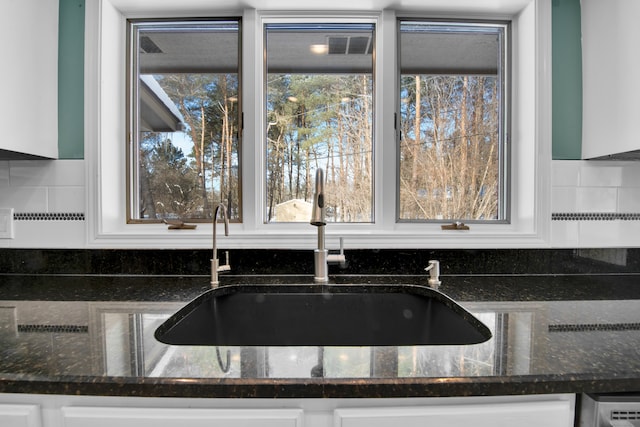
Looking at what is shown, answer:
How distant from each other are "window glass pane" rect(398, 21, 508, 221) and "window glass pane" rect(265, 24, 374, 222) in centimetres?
18

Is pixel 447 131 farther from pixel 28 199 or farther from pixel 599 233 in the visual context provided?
pixel 28 199

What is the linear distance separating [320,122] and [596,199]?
4.06ft

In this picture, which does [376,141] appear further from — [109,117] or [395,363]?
[109,117]

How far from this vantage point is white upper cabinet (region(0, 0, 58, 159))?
3.68ft

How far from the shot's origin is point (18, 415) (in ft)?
2.00

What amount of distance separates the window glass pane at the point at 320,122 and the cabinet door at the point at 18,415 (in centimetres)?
104

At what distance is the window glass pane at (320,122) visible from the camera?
5.09ft

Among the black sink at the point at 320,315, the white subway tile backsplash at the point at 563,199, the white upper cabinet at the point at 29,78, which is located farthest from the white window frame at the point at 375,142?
the black sink at the point at 320,315

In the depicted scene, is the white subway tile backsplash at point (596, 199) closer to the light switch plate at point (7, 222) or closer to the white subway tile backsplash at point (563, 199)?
the white subway tile backsplash at point (563, 199)

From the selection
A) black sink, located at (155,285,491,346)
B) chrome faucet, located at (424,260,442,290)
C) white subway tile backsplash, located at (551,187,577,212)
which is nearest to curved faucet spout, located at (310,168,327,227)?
black sink, located at (155,285,491,346)

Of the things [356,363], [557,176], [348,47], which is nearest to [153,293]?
[356,363]

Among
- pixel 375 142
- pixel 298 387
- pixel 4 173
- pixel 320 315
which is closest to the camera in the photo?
pixel 298 387

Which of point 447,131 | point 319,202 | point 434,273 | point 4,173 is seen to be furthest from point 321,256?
point 4,173

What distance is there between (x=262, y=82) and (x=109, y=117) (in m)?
0.69
